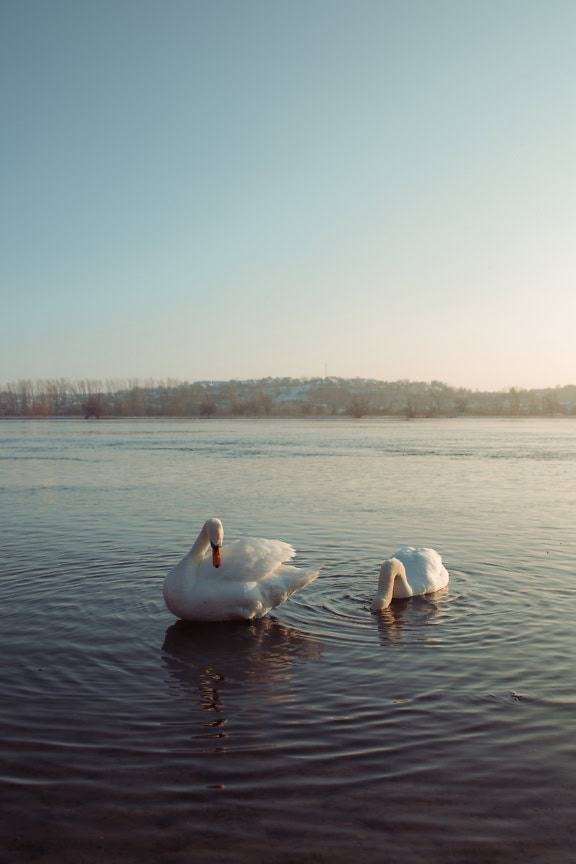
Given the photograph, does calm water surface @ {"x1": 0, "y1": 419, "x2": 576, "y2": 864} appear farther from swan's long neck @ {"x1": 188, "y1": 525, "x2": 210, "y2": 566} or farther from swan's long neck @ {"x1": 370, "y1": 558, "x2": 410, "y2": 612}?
swan's long neck @ {"x1": 188, "y1": 525, "x2": 210, "y2": 566}

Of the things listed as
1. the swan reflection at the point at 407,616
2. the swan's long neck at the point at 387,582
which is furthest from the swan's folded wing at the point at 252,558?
the swan reflection at the point at 407,616

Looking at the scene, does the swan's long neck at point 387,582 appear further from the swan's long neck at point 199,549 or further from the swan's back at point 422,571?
the swan's long neck at point 199,549

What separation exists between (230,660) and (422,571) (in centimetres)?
350

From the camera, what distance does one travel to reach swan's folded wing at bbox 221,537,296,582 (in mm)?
9180

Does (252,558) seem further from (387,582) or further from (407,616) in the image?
(407,616)

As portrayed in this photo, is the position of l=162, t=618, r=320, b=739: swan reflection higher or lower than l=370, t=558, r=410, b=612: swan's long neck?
lower

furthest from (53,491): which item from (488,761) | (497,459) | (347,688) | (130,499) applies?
(497,459)

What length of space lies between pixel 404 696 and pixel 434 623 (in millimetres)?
2476

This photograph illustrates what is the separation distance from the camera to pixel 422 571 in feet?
34.2

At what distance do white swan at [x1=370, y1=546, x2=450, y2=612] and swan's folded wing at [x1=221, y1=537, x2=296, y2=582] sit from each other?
1325 mm

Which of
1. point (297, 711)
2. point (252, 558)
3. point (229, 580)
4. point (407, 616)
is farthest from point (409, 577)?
point (297, 711)

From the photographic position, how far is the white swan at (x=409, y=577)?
9.86 metres

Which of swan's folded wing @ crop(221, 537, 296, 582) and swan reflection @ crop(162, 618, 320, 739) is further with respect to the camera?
swan's folded wing @ crop(221, 537, 296, 582)

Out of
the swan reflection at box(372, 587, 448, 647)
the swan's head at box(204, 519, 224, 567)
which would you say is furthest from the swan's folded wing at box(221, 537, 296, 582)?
the swan reflection at box(372, 587, 448, 647)
